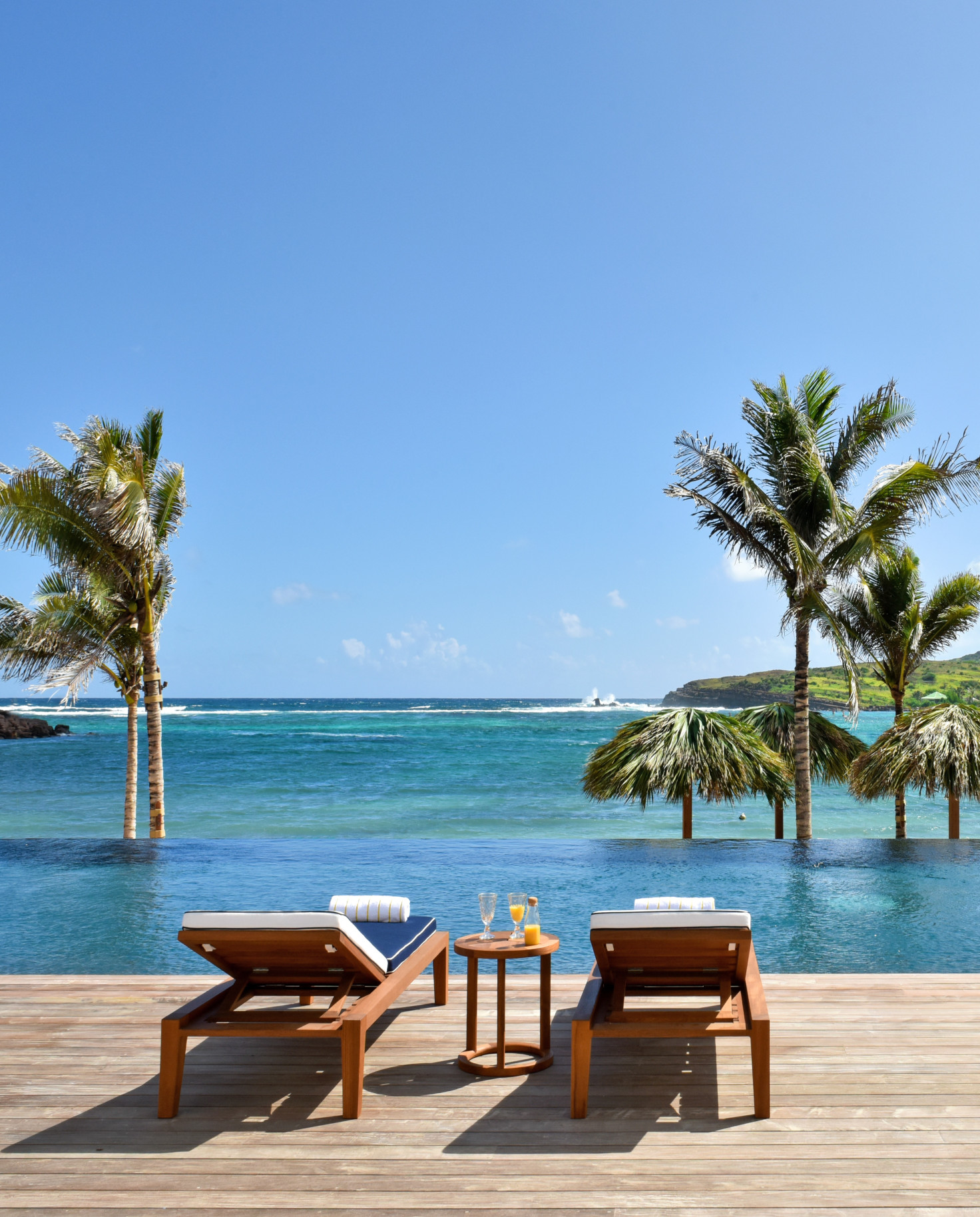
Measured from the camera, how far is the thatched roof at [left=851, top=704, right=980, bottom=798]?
9969 millimetres

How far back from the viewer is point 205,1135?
299cm

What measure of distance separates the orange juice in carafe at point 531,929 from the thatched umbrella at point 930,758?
7.67 metres

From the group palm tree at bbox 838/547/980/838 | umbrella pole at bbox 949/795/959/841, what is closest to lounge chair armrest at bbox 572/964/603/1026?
umbrella pole at bbox 949/795/959/841

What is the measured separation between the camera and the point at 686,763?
34.2 feet

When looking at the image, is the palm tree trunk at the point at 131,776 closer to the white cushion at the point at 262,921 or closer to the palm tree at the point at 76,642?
the palm tree at the point at 76,642

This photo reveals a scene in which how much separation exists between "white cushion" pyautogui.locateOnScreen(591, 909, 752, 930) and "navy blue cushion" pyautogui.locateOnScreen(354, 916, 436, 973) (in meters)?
1.05

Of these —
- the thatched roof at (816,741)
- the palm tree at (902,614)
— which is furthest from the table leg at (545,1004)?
the palm tree at (902,614)

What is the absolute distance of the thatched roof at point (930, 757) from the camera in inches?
392

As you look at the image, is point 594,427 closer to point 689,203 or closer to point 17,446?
point 689,203

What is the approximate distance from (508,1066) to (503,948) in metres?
0.45

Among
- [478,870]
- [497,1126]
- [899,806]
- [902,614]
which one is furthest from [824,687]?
[497,1126]

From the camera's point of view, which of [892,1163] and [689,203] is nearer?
[892,1163]

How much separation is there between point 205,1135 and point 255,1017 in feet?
1.65

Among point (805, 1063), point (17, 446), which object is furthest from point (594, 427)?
point (805, 1063)
